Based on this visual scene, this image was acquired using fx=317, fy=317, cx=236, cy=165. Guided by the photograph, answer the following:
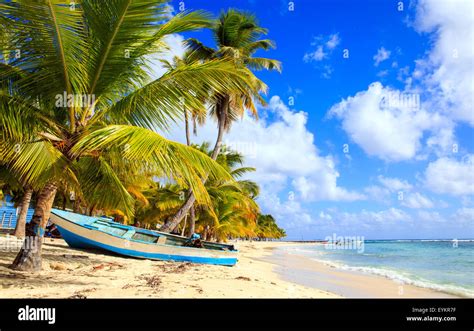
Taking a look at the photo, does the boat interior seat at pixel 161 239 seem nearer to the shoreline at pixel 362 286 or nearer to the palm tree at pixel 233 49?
the palm tree at pixel 233 49

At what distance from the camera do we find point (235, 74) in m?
6.21

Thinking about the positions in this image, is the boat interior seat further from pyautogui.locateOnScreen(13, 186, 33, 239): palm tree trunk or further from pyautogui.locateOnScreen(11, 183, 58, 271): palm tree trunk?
pyautogui.locateOnScreen(13, 186, 33, 239): palm tree trunk

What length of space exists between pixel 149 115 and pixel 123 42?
1508 mm

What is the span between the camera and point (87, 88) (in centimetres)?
648

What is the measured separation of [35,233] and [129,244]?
17.3 ft

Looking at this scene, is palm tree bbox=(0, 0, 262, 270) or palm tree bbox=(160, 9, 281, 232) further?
palm tree bbox=(160, 9, 281, 232)

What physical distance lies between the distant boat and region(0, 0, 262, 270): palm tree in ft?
16.6

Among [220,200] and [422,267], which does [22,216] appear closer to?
[220,200]

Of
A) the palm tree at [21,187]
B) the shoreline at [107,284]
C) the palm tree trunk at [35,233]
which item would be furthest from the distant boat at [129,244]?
the palm tree trunk at [35,233]

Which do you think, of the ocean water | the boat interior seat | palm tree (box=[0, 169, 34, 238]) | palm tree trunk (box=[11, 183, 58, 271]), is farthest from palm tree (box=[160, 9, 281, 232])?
the ocean water

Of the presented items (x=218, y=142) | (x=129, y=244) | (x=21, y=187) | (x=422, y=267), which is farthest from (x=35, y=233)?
(x=422, y=267)

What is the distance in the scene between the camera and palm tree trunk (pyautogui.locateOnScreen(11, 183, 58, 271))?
6.98 meters
